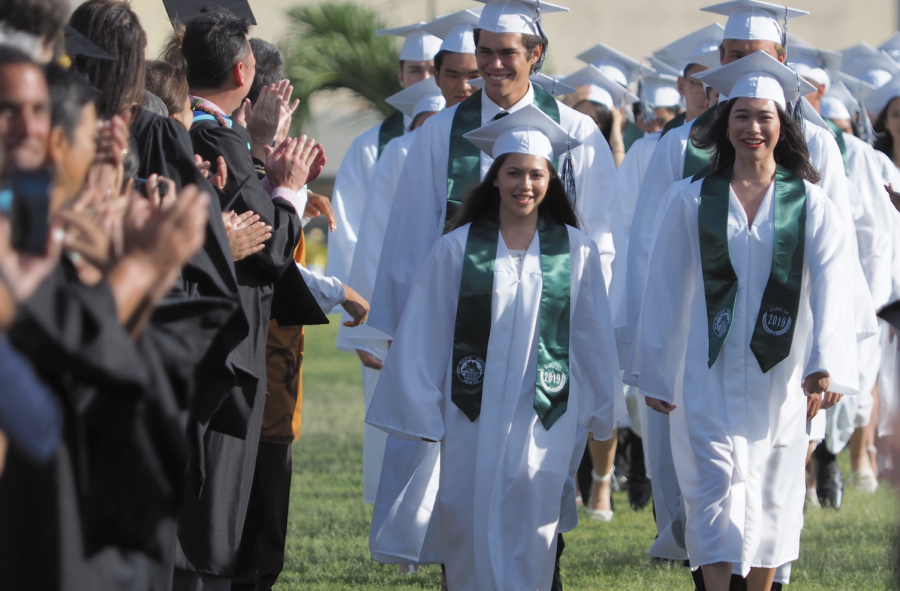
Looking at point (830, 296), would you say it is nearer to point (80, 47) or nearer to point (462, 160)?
point (462, 160)

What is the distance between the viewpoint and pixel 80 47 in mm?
3145

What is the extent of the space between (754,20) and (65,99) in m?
4.33

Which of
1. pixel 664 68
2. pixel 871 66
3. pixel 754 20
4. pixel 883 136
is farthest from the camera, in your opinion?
pixel 871 66

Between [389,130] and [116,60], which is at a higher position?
[389,130]

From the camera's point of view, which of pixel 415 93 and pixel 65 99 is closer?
pixel 65 99

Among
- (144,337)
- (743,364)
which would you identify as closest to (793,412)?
(743,364)

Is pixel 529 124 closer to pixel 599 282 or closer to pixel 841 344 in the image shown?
pixel 599 282

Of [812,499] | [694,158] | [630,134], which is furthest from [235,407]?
[630,134]

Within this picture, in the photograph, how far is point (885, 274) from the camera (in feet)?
24.0

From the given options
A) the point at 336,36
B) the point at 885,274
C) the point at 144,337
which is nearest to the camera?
the point at 144,337

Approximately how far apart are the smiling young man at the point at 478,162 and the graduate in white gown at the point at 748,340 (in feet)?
2.03

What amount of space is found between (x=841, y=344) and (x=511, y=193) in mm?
1459

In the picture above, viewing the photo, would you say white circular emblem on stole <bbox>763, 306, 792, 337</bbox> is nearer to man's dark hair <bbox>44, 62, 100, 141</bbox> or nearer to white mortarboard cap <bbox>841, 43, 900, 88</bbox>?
man's dark hair <bbox>44, 62, 100, 141</bbox>

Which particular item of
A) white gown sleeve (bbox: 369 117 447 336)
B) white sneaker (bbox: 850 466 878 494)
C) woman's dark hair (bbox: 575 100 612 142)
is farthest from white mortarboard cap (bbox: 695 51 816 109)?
white sneaker (bbox: 850 466 878 494)
